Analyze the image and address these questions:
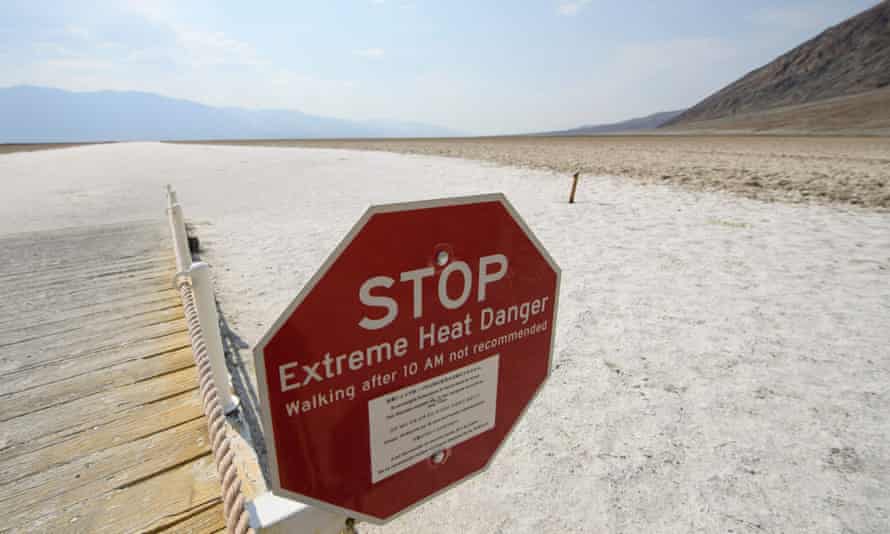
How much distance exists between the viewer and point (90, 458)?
188cm

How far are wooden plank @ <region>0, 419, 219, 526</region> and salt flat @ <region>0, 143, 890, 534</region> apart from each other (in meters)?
1.09

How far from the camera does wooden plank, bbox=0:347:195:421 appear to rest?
2258mm

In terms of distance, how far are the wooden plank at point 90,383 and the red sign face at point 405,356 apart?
7.38 feet

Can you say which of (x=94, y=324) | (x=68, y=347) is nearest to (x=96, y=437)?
(x=68, y=347)

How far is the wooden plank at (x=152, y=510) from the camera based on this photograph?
157 cm

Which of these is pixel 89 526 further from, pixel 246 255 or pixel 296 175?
pixel 296 175

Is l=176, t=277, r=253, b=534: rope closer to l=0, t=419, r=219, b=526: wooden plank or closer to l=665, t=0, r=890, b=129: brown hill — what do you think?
l=0, t=419, r=219, b=526: wooden plank

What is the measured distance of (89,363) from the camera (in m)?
2.65

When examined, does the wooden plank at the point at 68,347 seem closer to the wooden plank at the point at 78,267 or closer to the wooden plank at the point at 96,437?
the wooden plank at the point at 96,437

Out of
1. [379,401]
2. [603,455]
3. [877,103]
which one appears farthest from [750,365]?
[877,103]

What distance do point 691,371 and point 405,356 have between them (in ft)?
11.3

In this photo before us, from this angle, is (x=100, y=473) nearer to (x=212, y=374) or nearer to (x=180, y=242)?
(x=212, y=374)

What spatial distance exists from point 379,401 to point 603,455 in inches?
90.9

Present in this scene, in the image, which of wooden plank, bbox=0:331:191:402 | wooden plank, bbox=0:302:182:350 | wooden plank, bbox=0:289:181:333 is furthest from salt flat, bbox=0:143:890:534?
wooden plank, bbox=0:331:191:402
